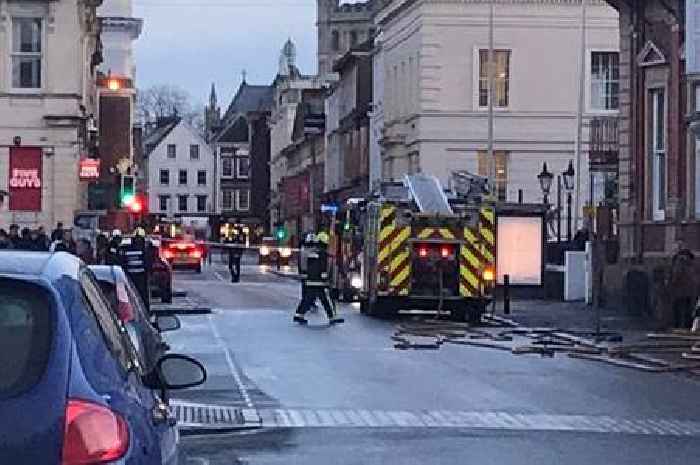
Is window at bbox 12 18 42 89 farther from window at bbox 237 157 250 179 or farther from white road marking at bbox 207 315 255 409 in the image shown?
window at bbox 237 157 250 179

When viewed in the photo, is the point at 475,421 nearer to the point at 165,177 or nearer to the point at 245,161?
the point at 165,177

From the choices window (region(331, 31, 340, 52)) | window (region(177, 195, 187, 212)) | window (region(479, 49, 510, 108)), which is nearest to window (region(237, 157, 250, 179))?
window (region(177, 195, 187, 212))

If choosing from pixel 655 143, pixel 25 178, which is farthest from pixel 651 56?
pixel 25 178

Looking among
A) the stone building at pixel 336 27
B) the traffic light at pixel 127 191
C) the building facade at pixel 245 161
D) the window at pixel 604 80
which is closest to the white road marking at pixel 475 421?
the traffic light at pixel 127 191

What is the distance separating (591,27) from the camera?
65.2m

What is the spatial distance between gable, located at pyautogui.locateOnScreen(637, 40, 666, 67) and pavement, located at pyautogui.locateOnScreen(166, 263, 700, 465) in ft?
37.1

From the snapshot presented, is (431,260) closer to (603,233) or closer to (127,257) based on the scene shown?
(127,257)

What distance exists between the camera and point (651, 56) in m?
38.9

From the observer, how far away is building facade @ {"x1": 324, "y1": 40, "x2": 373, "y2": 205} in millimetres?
87062

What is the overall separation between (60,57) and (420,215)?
67.6 feet

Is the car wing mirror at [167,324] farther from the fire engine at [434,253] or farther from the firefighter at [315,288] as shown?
the fire engine at [434,253]

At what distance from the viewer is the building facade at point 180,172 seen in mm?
172125

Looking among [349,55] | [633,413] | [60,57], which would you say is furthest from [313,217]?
[633,413]

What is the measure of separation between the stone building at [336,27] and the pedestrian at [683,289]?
116992 millimetres
